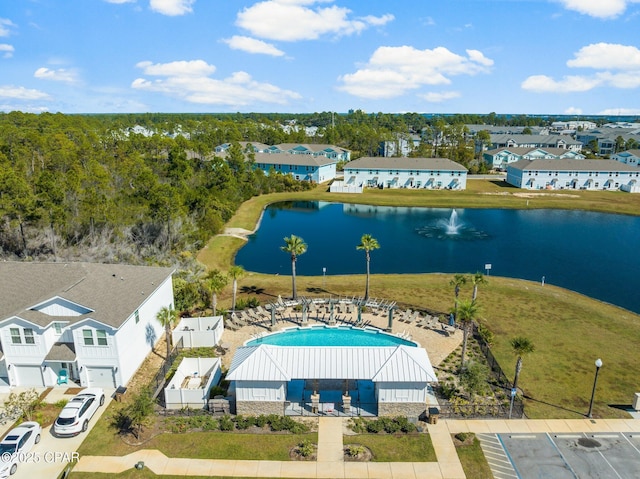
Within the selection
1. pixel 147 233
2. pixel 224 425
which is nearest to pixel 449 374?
pixel 224 425

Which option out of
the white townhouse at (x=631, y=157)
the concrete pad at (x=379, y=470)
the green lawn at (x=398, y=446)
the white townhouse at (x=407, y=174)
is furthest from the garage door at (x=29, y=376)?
the white townhouse at (x=631, y=157)

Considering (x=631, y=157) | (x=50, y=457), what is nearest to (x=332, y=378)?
(x=50, y=457)

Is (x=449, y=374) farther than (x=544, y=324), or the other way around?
(x=544, y=324)

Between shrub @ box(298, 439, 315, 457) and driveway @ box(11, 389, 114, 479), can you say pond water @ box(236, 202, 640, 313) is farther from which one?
driveway @ box(11, 389, 114, 479)

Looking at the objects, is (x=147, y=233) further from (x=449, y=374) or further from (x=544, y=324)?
(x=544, y=324)

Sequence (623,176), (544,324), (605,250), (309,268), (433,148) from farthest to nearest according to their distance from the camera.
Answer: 1. (433,148)
2. (623,176)
3. (605,250)
4. (309,268)
5. (544,324)

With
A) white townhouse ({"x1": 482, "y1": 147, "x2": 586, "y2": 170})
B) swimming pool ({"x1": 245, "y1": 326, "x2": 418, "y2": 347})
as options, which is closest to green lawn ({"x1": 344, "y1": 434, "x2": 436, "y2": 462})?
swimming pool ({"x1": 245, "y1": 326, "x2": 418, "y2": 347})

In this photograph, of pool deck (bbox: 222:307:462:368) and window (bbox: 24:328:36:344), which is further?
pool deck (bbox: 222:307:462:368)
